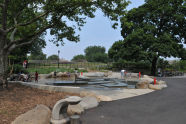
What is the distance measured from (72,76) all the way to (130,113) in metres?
17.5

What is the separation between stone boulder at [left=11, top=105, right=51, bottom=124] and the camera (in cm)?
415

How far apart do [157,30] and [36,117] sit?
96.2 ft

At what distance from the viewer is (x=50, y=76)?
20.2 metres

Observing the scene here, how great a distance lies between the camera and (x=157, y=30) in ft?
93.4

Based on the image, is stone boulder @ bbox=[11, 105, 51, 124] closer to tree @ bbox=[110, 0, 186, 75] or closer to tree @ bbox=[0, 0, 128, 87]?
tree @ bbox=[0, 0, 128, 87]

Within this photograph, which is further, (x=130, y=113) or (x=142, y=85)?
(x=142, y=85)

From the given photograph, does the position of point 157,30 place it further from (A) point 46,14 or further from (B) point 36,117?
(B) point 36,117

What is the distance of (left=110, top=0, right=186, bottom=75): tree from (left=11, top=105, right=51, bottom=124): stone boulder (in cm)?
2232

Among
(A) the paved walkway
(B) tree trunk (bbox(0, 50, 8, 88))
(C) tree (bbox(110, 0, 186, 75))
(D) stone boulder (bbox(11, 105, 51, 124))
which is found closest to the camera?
(D) stone boulder (bbox(11, 105, 51, 124))

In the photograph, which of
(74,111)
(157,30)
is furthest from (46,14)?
(157,30)

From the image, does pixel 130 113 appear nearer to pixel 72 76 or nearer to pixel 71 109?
pixel 71 109

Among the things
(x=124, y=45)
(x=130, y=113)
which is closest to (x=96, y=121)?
A: (x=130, y=113)

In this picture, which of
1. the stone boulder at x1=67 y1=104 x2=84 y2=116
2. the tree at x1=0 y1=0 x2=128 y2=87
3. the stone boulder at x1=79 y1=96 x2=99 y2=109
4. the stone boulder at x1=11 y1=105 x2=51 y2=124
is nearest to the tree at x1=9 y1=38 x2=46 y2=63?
the tree at x1=0 y1=0 x2=128 y2=87

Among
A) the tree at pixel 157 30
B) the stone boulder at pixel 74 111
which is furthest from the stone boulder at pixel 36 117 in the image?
the tree at pixel 157 30
